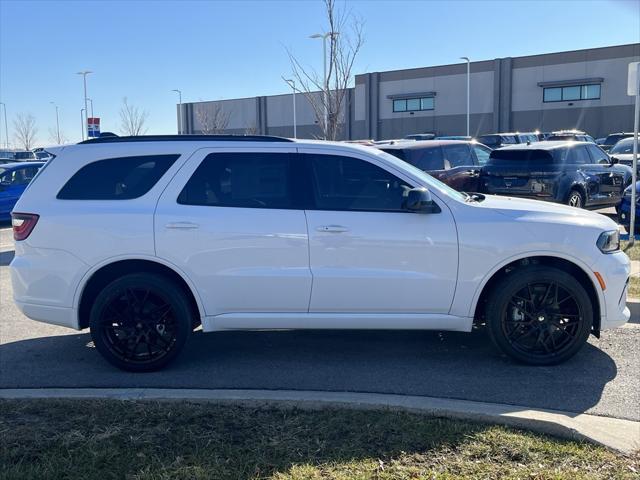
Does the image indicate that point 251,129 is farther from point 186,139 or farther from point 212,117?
point 186,139

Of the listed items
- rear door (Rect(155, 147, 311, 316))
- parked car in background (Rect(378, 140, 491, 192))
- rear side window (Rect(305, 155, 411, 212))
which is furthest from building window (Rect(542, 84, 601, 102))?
rear door (Rect(155, 147, 311, 316))

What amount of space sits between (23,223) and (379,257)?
2871mm

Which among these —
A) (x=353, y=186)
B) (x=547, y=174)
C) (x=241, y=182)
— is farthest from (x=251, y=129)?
(x=353, y=186)

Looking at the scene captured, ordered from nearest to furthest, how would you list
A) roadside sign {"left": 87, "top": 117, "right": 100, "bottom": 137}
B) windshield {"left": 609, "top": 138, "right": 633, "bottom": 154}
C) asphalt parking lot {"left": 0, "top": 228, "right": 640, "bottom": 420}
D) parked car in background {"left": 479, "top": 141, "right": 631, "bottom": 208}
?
1. asphalt parking lot {"left": 0, "top": 228, "right": 640, "bottom": 420}
2. parked car in background {"left": 479, "top": 141, "right": 631, "bottom": 208}
3. windshield {"left": 609, "top": 138, "right": 633, "bottom": 154}
4. roadside sign {"left": 87, "top": 117, "right": 100, "bottom": 137}

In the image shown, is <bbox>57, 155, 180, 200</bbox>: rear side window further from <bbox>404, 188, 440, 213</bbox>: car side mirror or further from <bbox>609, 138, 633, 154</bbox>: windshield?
<bbox>609, 138, 633, 154</bbox>: windshield

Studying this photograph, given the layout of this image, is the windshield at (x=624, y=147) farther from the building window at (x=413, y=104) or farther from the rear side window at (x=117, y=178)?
the building window at (x=413, y=104)

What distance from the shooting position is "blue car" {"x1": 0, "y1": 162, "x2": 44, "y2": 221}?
15.8 metres

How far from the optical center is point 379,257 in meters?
5.18

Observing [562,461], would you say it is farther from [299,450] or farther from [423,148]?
[423,148]

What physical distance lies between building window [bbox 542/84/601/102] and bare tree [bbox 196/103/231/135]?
25597 mm

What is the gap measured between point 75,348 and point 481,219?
3.81 metres

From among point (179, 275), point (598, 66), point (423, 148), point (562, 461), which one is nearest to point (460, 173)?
point (423, 148)

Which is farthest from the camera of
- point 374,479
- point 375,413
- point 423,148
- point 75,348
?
point 423,148

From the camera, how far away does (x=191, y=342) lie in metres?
6.25
